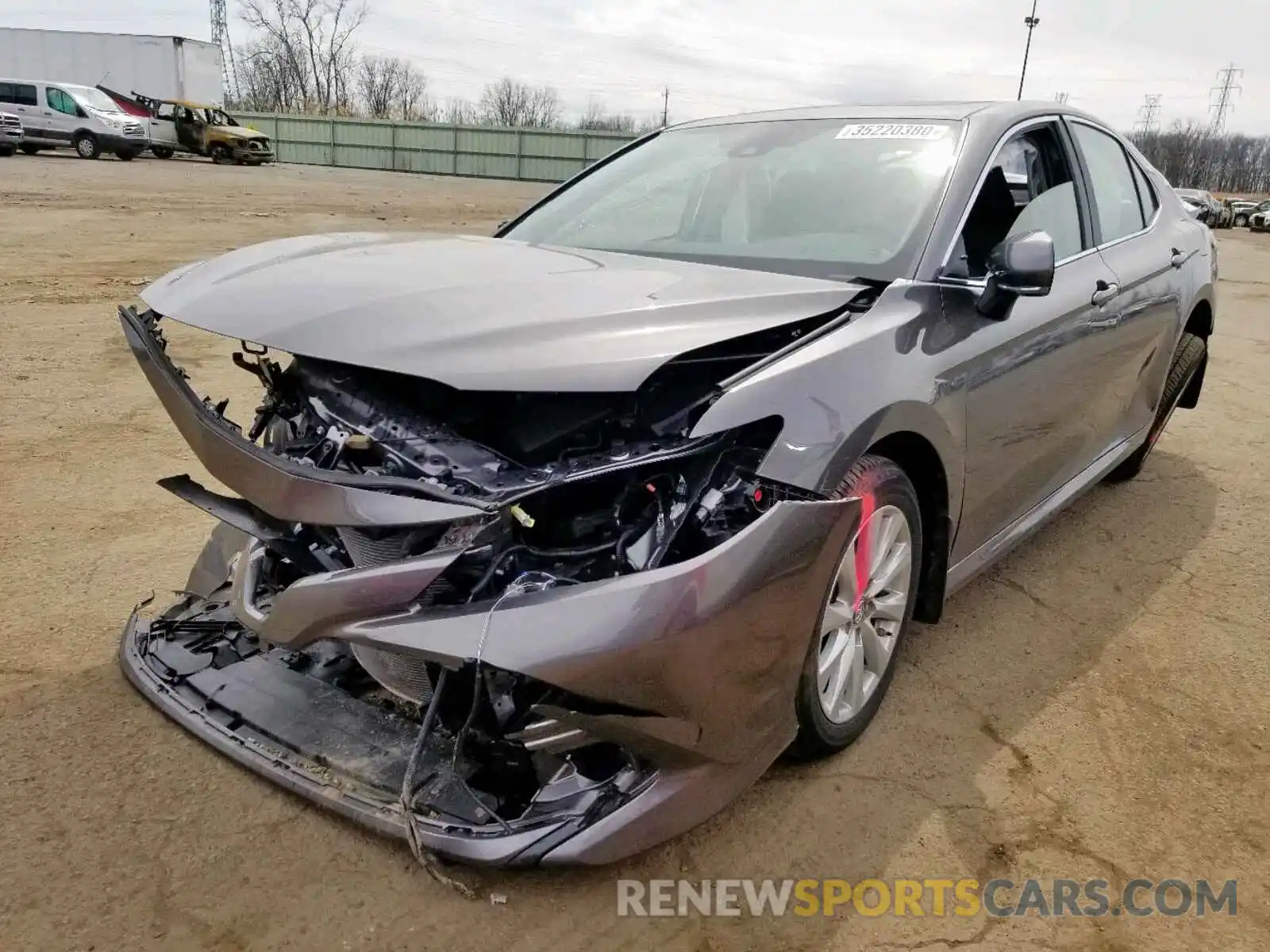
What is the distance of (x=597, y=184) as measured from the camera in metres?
3.74

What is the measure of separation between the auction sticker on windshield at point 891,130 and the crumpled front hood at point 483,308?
33.4 inches

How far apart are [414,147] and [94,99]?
14.5m

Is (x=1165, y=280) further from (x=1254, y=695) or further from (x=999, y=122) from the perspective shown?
(x=1254, y=695)

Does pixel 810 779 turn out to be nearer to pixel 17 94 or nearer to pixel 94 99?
pixel 17 94

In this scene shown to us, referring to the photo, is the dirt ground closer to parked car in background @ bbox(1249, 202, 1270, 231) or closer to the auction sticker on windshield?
the auction sticker on windshield

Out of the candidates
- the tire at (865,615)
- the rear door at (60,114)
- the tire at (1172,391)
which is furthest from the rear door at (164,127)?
the tire at (865,615)

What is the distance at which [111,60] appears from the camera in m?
35.6

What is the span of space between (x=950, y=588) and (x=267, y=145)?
3219 cm

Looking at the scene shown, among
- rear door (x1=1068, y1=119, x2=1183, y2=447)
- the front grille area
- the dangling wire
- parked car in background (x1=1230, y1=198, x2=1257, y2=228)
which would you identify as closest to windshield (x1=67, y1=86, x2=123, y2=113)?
rear door (x1=1068, y1=119, x2=1183, y2=447)

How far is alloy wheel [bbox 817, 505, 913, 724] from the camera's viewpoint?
2375mm

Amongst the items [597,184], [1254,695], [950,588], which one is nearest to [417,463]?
[950,588]

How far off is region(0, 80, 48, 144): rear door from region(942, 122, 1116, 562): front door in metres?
29.0

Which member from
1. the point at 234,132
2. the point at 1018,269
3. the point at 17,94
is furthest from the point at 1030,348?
the point at 234,132

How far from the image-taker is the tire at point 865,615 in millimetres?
2303
